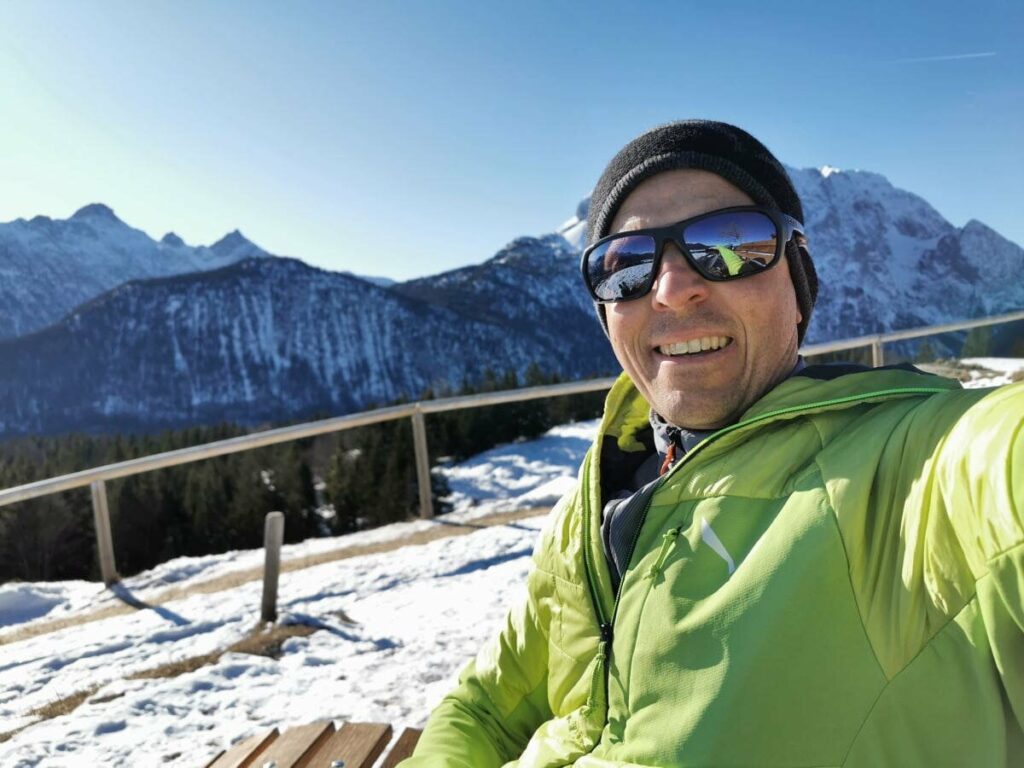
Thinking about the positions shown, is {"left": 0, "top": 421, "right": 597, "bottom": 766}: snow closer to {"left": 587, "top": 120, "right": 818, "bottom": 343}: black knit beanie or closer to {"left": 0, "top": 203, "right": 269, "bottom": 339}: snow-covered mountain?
{"left": 587, "top": 120, "right": 818, "bottom": 343}: black knit beanie

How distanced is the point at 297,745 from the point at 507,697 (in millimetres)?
811

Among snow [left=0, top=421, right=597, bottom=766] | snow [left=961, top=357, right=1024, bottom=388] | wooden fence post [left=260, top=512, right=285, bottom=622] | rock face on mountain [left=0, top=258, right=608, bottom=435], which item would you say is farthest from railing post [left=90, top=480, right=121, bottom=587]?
rock face on mountain [left=0, top=258, right=608, bottom=435]

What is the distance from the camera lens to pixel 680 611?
97cm

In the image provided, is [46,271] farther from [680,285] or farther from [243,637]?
[680,285]

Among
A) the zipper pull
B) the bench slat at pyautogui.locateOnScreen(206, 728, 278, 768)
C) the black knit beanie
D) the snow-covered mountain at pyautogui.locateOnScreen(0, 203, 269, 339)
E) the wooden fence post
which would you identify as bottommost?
the wooden fence post

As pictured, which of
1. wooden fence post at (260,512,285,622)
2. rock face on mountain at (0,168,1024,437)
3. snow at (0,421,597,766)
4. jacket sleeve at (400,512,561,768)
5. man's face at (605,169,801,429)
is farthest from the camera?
rock face on mountain at (0,168,1024,437)

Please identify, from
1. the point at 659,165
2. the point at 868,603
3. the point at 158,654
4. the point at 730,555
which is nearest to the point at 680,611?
the point at 730,555

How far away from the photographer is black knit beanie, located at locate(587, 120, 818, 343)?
1.30m

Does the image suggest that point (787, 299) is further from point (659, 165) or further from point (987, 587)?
point (987, 587)

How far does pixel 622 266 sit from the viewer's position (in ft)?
4.41

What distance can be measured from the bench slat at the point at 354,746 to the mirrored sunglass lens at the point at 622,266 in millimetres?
1477

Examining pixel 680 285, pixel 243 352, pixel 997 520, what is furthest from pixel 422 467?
pixel 243 352

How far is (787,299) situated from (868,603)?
672 mm

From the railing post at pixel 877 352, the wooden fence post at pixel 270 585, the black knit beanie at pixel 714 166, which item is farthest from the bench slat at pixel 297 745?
the railing post at pixel 877 352
